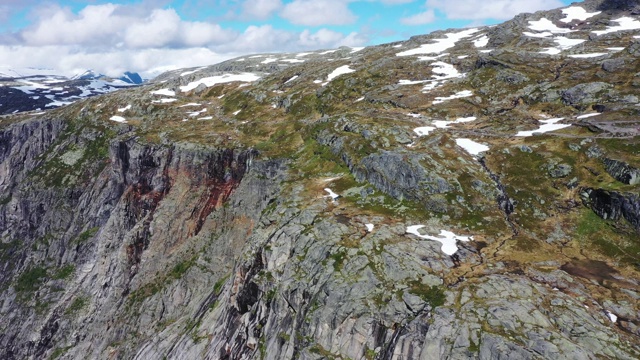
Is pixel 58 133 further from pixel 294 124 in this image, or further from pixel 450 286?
pixel 450 286

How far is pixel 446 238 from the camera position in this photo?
34000 millimetres

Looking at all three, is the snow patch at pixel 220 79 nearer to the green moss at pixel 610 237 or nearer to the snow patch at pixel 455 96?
the snow patch at pixel 455 96

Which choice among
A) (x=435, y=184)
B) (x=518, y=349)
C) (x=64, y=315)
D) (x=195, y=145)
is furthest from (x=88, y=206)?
(x=518, y=349)

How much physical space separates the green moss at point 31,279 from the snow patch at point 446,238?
3380 inches

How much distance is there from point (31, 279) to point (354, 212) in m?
82.8

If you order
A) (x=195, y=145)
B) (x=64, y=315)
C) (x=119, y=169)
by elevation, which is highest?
(x=195, y=145)

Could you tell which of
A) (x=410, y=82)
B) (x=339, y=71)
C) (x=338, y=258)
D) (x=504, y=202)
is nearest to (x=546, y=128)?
(x=504, y=202)

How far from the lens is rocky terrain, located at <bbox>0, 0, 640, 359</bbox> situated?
27.1m

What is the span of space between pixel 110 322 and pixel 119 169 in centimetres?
3686

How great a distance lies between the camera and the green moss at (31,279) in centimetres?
8119

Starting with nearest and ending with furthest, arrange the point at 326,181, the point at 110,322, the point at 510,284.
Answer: the point at 510,284
the point at 326,181
the point at 110,322

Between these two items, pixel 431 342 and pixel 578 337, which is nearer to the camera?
pixel 578 337

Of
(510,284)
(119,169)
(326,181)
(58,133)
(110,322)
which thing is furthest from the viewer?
(58,133)

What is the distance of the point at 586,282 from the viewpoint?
1081 inches
